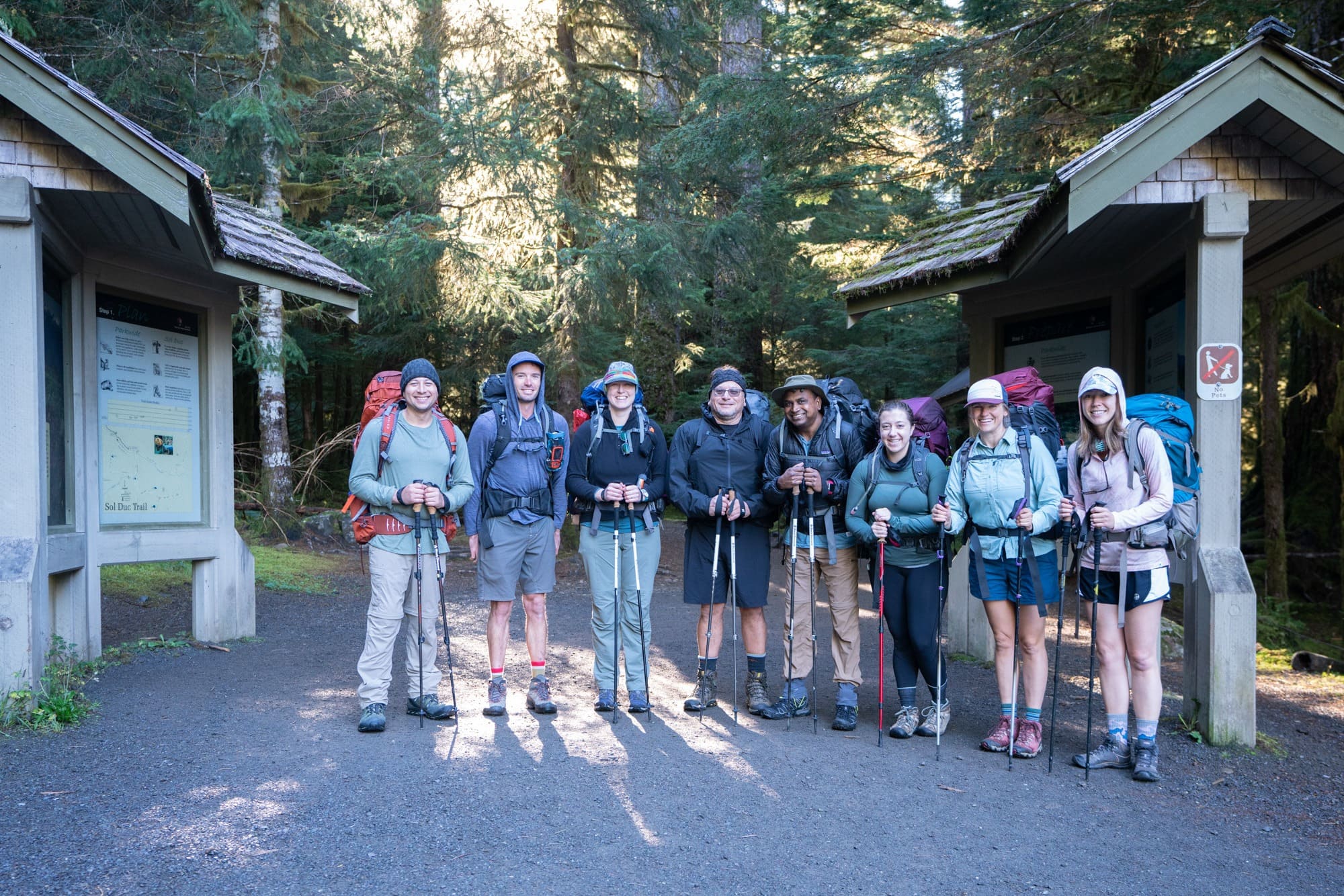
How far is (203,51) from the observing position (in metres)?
14.6

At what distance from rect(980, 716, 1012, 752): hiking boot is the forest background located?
6.99m

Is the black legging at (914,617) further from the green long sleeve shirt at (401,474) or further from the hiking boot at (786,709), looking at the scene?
the green long sleeve shirt at (401,474)

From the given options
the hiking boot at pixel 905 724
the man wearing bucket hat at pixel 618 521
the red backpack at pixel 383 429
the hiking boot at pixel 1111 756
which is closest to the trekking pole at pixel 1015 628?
the hiking boot at pixel 1111 756

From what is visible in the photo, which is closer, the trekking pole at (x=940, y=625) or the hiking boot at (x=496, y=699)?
the trekking pole at (x=940, y=625)

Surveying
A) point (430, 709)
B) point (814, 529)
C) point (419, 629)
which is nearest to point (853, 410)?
point (814, 529)

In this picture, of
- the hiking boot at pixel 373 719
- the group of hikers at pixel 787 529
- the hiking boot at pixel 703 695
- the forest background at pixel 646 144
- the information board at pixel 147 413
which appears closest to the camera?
the group of hikers at pixel 787 529

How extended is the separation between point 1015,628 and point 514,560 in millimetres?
2953

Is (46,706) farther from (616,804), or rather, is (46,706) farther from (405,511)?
(616,804)

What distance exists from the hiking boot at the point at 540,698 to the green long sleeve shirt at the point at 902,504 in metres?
1.88

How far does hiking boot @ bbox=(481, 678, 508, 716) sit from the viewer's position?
5988 millimetres

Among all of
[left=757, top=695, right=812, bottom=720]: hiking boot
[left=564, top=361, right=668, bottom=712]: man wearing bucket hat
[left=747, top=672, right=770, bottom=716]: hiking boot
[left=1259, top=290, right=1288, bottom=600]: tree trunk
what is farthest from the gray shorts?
[left=1259, top=290, right=1288, bottom=600]: tree trunk

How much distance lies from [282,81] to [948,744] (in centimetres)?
1460

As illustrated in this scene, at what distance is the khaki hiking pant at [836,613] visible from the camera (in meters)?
5.93

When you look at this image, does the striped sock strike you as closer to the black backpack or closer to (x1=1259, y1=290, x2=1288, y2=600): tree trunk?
the black backpack
